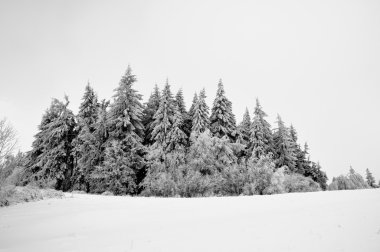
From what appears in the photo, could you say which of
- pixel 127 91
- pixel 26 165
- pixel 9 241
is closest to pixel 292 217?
pixel 9 241

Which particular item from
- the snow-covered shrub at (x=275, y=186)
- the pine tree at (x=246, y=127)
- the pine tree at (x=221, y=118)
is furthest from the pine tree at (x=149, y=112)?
the snow-covered shrub at (x=275, y=186)

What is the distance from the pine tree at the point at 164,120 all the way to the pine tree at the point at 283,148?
19.7 m

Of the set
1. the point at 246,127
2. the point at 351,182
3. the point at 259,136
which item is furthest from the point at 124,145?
the point at 351,182

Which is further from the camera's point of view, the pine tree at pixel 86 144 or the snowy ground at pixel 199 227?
the pine tree at pixel 86 144

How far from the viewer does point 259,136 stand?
3556cm

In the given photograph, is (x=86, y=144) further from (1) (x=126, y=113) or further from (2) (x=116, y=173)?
(2) (x=116, y=173)

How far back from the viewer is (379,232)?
652cm

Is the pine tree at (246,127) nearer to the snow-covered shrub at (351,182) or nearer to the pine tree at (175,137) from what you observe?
the pine tree at (175,137)

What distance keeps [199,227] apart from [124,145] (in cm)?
2093

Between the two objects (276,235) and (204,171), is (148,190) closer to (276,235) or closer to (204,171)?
(204,171)

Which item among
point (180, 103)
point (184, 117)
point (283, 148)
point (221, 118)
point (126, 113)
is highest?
point (180, 103)

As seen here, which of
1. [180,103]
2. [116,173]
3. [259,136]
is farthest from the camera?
[180,103]

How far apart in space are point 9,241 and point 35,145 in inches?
1226

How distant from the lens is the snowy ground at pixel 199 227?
6078mm
